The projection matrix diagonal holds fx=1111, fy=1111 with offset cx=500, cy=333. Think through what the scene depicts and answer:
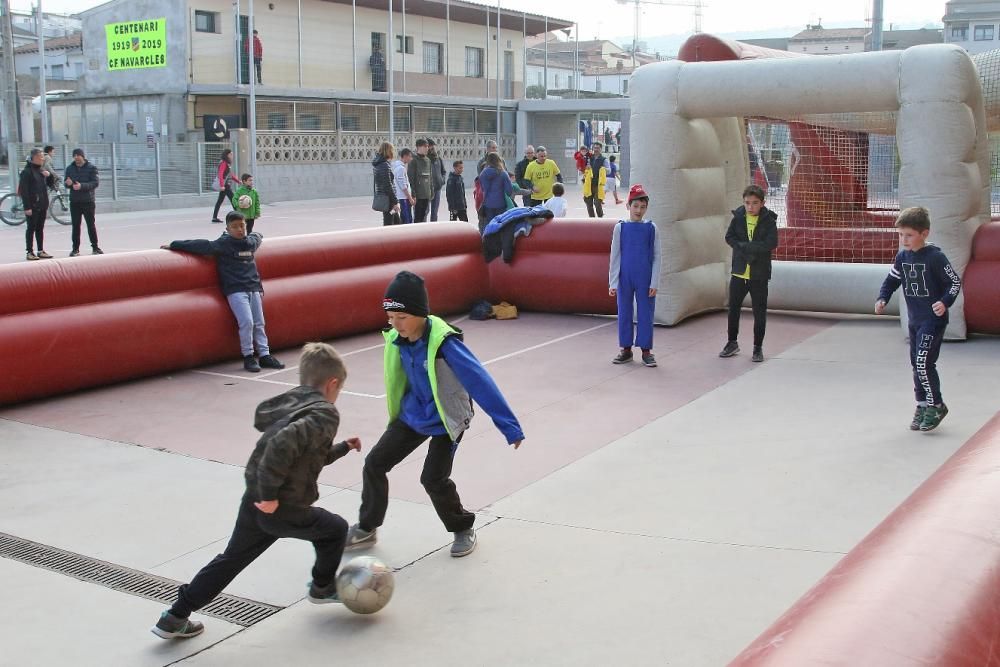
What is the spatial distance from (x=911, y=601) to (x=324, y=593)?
3.09 meters

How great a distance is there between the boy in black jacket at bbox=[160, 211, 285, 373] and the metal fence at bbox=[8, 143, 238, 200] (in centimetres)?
1613

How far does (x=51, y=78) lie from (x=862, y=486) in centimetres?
5051

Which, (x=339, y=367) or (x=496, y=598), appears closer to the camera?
(x=339, y=367)

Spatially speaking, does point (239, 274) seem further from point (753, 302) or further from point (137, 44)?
point (137, 44)

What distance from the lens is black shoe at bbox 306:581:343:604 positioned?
4910 mm

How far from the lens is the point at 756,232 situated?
33.8 ft

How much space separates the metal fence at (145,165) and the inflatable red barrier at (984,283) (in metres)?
20.1

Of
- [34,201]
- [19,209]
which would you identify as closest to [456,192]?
[34,201]

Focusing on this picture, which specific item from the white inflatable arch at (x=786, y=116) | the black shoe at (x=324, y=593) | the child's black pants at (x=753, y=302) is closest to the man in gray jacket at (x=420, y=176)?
the white inflatable arch at (x=786, y=116)

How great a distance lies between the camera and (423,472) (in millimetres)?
5473

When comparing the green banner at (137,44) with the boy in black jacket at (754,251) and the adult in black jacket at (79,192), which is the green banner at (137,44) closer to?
the adult in black jacket at (79,192)

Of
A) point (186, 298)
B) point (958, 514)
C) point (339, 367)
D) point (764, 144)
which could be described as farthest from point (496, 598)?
point (764, 144)

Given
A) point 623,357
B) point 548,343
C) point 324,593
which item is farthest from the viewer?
point 548,343

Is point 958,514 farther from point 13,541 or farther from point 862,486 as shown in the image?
point 13,541
